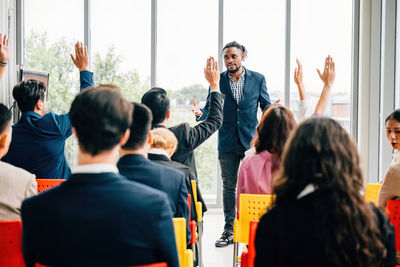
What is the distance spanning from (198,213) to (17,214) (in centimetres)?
124

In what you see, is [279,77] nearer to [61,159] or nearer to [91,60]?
[91,60]

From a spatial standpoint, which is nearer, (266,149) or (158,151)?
(158,151)

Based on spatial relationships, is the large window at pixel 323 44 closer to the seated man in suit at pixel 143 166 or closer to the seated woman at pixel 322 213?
the seated man in suit at pixel 143 166

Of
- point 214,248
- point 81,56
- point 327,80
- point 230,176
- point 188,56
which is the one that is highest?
point 188,56

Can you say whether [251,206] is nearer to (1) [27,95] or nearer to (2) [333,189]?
(2) [333,189]

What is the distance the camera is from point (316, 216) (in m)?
1.05

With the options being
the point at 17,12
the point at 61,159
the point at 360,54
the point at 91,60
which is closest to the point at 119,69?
the point at 91,60

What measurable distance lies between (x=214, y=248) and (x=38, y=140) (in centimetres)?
199

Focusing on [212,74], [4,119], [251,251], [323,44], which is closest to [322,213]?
[251,251]

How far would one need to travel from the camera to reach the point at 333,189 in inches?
42.5

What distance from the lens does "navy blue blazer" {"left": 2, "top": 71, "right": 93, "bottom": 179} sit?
9.02 feet

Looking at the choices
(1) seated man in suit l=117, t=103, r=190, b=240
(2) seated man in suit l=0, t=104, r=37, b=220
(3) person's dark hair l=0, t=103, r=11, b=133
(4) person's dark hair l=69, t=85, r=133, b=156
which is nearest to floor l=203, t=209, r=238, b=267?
(1) seated man in suit l=117, t=103, r=190, b=240

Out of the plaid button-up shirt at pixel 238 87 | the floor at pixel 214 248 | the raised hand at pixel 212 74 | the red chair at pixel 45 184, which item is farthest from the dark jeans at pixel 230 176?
the red chair at pixel 45 184

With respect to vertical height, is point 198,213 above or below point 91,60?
below
